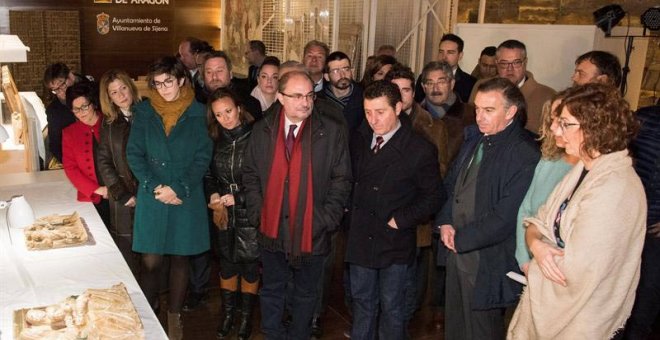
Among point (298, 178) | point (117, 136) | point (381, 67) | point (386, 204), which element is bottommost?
point (386, 204)

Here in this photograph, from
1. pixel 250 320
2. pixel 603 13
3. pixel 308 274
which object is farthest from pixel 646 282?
pixel 603 13

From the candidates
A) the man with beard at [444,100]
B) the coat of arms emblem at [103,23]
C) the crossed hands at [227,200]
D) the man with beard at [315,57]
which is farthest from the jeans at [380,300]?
the coat of arms emblem at [103,23]

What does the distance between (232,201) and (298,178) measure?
1.79 ft

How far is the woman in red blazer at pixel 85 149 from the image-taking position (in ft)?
10.8

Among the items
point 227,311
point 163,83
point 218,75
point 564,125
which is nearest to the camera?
point 564,125

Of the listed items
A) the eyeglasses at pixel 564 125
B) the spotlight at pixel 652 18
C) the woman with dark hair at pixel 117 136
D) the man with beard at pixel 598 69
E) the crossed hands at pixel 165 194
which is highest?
the spotlight at pixel 652 18

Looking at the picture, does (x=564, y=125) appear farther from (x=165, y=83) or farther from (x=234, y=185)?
(x=165, y=83)

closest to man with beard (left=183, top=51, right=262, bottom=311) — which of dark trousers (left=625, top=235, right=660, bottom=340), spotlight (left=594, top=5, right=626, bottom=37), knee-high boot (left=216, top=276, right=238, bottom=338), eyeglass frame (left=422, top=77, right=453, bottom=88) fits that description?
knee-high boot (left=216, top=276, right=238, bottom=338)

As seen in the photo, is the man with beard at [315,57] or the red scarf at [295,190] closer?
the red scarf at [295,190]

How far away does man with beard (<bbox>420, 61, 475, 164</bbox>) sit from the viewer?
355 cm

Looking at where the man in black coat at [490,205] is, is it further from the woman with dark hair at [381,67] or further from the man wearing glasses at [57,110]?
the man wearing glasses at [57,110]

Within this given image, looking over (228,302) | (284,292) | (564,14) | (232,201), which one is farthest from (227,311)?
(564,14)

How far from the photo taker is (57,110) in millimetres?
3949

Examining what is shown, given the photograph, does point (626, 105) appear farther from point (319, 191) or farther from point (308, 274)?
point (308, 274)
